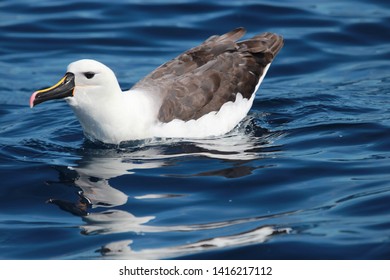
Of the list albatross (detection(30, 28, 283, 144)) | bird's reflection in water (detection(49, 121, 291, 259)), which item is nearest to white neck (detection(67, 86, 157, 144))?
albatross (detection(30, 28, 283, 144))

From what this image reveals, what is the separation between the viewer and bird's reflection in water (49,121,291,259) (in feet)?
27.5

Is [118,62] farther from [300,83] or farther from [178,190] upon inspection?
[178,190]

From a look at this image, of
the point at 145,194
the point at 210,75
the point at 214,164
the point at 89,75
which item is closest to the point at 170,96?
the point at 210,75

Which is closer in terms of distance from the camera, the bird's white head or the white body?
the bird's white head

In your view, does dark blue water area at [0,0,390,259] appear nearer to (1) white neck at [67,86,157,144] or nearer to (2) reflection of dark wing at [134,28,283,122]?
(1) white neck at [67,86,157,144]

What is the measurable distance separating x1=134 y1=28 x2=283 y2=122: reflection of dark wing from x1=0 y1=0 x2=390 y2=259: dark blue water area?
1.53 ft

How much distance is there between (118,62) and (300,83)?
3324 millimetres

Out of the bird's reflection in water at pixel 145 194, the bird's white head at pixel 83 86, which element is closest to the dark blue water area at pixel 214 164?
the bird's reflection in water at pixel 145 194

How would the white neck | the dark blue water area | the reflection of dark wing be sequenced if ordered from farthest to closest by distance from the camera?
the reflection of dark wing → the white neck → the dark blue water area

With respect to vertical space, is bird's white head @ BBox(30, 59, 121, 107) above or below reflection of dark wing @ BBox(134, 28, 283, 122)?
below

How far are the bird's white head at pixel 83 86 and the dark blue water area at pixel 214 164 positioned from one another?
69 centimetres

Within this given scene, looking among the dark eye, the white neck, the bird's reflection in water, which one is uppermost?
the dark eye

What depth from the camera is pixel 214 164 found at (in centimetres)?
1051

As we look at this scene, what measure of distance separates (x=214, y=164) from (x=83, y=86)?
1.82 meters
